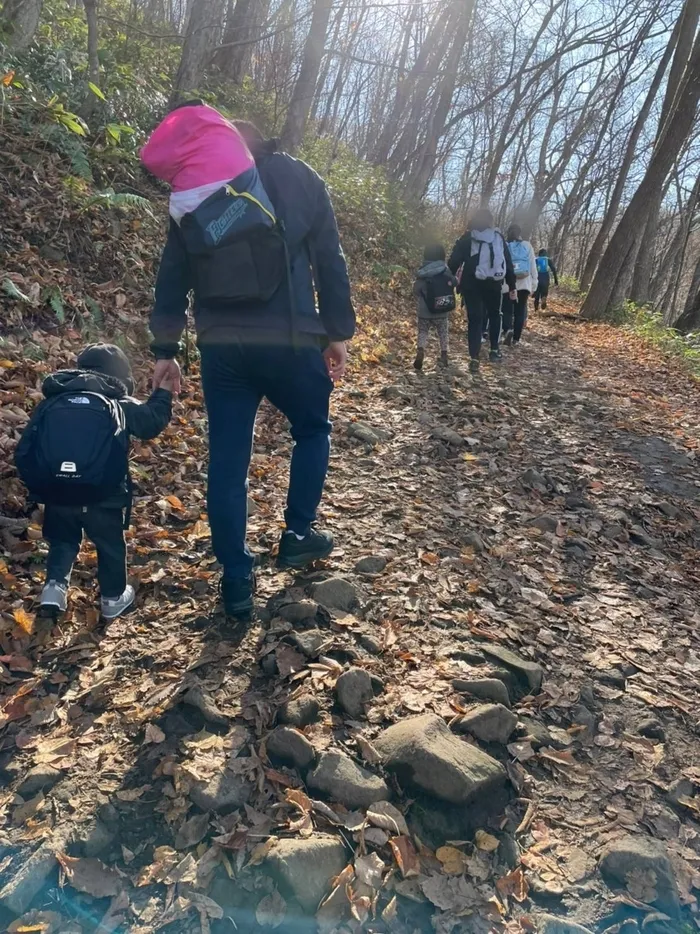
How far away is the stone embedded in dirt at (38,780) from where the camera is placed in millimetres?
2246

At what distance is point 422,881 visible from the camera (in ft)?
6.57

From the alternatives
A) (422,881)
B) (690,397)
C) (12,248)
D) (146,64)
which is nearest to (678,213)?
(690,397)

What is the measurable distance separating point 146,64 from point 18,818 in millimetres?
11061

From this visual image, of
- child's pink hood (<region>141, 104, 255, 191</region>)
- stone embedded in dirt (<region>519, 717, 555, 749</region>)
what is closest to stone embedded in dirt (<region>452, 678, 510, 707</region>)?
stone embedded in dirt (<region>519, 717, 555, 749</region>)

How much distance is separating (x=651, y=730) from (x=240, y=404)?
91.8 inches

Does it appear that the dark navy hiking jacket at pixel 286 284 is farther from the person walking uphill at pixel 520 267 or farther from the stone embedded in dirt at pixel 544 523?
the person walking uphill at pixel 520 267

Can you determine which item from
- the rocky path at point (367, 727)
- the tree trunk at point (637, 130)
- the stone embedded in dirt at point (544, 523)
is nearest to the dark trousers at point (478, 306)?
the rocky path at point (367, 727)

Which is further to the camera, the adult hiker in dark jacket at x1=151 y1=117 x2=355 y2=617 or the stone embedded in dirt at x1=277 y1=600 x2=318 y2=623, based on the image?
the stone embedded in dirt at x1=277 y1=600 x2=318 y2=623

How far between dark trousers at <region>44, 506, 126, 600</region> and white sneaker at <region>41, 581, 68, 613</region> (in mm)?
31

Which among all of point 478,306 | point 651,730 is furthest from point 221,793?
point 478,306

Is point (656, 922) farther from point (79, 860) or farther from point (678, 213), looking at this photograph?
point (678, 213)

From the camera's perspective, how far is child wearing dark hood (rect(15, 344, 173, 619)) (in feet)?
9.16

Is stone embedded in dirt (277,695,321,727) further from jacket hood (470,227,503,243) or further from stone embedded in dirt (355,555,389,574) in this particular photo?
jacket hood (470,227,503,243)

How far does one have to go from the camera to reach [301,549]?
341 cm
